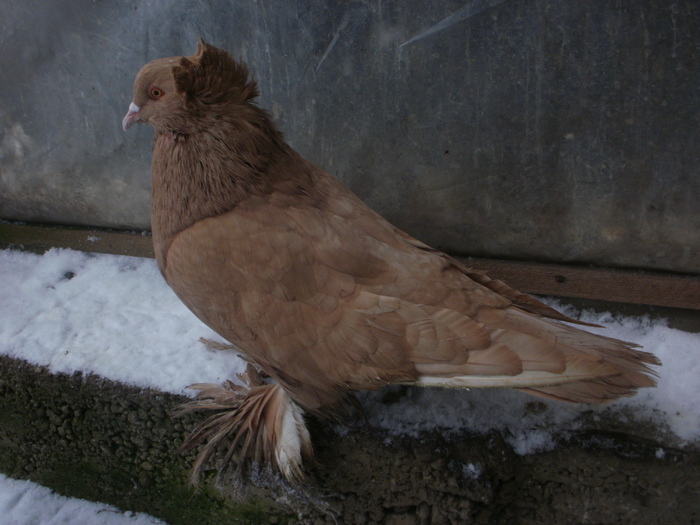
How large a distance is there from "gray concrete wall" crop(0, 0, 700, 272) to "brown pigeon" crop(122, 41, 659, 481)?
0.60 meters

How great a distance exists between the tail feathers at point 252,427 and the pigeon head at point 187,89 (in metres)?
0.99

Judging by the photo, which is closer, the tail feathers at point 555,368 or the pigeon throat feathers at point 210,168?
the tail feathers at point 555,368

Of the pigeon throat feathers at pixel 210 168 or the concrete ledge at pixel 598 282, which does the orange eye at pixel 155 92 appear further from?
the concrete ledge at pixel 598 282

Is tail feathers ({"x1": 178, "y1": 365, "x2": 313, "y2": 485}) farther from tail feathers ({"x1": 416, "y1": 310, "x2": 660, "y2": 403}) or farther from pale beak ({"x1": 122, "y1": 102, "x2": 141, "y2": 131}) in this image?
pale beak ({"x1": 122, "y1": 102, "x2": 141, "y2": 131})

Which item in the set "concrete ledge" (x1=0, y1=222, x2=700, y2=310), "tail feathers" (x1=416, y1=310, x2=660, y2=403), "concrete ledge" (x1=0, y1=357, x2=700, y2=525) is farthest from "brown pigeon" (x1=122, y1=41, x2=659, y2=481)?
"concrete ledge" (x1=0, y1=222, x2=700, y2=310)

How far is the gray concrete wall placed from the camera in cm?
182

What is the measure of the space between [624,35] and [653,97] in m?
0.25

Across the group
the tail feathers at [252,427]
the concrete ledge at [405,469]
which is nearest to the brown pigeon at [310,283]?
the tail feathers at [252,427]

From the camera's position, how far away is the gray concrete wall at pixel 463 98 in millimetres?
1821

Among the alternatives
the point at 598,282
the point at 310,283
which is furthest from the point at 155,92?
the point at 598,282

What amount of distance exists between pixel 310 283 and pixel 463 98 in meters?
1.06

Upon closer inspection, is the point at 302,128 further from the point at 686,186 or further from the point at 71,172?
the point at 686,186

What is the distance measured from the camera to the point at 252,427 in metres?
1.80

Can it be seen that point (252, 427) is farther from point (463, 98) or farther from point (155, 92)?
point (463, 98)
